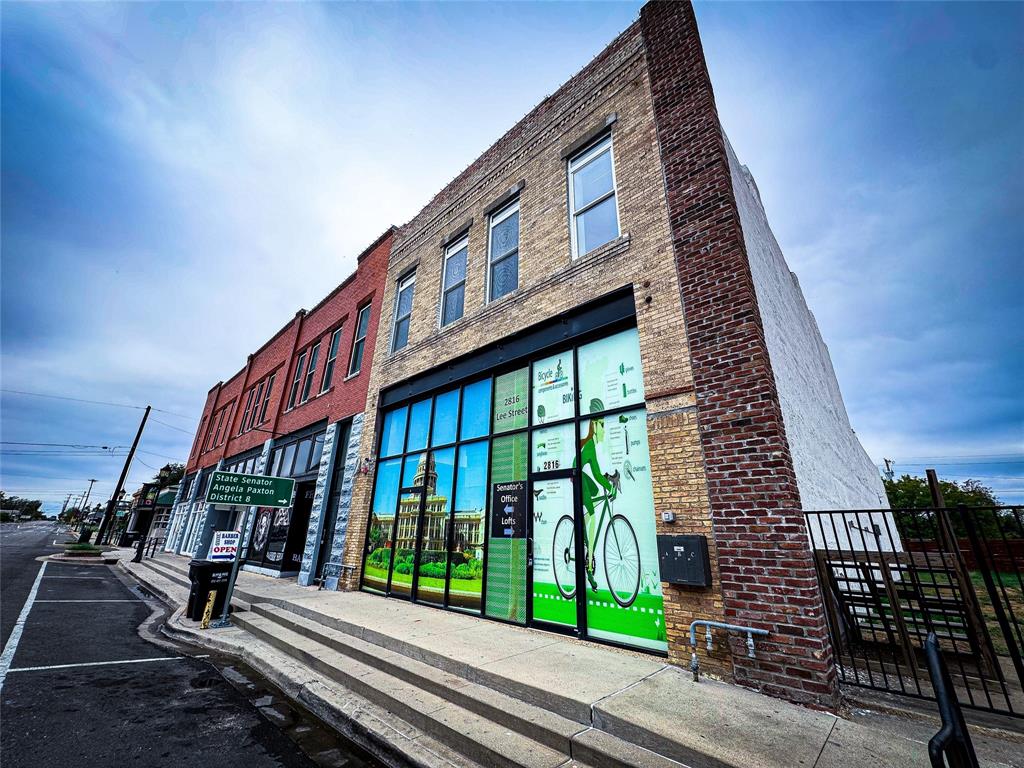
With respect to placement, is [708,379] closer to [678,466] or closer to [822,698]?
[678,466]

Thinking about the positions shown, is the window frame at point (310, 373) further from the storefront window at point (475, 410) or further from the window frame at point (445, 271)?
the storefront window at point (475, 410)

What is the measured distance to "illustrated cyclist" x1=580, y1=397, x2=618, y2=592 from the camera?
5836 millimetres

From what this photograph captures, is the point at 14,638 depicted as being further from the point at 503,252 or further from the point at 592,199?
the point at 592,199

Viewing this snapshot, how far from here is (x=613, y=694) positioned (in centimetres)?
376

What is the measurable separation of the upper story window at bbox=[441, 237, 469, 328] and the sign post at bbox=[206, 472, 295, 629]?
580cm

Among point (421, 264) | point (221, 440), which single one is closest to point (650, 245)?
point (421, 264)

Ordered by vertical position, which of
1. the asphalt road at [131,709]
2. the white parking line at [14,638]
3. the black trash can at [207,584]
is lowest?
the asphalt road at [131,709]

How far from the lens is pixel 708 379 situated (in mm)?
4953

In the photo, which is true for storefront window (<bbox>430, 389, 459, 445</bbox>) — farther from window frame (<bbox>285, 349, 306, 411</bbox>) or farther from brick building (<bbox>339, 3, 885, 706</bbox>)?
window frame (<bbox>285, 349, 306, 411</bbox>)

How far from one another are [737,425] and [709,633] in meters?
2.14

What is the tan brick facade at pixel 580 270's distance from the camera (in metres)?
5.04

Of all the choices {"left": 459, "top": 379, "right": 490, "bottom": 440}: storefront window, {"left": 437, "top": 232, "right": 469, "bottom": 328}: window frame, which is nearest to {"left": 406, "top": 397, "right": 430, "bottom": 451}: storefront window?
{"left": 459, "top": 379, "right": 490, "bottom": 440}: storefront window

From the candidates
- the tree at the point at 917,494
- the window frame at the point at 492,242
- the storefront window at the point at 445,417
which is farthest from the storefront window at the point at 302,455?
the tree at the point at 917,494

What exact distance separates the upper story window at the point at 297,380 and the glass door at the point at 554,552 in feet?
42.3
